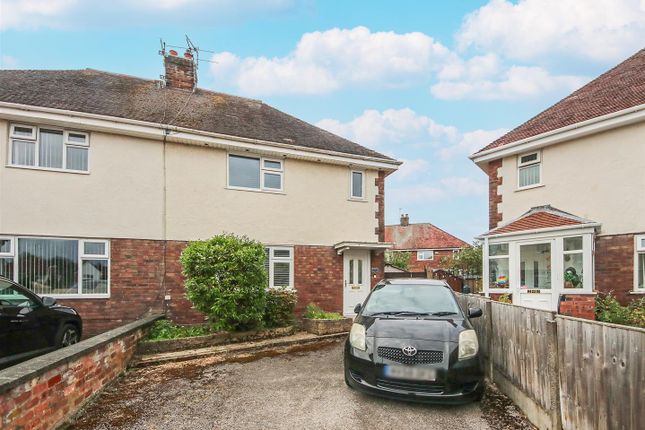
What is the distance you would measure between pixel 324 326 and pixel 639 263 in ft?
24.0

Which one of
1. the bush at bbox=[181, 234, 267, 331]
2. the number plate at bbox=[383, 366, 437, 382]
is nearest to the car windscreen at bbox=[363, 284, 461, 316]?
the number plate at bbox=[383, 366, 437, 382]

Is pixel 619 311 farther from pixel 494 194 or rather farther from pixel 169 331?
pixel 169 331

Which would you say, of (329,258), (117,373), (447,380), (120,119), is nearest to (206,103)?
(120,119)

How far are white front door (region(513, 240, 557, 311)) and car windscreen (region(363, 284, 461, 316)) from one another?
223 inches

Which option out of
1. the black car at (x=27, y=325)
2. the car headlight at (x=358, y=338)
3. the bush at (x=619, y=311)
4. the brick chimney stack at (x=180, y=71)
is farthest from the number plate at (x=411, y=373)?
the brick chimney stack at (x=180, y=71)

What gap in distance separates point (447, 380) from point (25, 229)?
9166 mm

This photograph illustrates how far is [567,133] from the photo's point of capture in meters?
10.8

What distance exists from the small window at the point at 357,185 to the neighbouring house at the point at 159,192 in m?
0.04

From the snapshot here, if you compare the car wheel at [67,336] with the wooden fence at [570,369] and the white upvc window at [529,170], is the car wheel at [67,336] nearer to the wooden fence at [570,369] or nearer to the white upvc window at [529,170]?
the wooden fence at [570,369]

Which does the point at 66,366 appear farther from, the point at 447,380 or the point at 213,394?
the point at 447,380

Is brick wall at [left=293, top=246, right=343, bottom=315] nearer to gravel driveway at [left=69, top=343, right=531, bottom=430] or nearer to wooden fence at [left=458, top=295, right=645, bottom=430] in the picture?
gravel driveway at [left=69, top=343, right=531, bottom=430]

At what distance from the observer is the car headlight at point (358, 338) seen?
197 inches

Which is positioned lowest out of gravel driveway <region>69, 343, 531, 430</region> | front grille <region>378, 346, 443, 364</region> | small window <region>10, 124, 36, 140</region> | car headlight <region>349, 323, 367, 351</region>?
gravel driveway <region>69, 343, 531, 430</region>

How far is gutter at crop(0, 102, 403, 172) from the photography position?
9.01 metres
